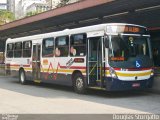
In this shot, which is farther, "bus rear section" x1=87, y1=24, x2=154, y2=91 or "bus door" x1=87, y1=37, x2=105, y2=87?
"bus door" x1=87, y1=37, x2=105, y2=87

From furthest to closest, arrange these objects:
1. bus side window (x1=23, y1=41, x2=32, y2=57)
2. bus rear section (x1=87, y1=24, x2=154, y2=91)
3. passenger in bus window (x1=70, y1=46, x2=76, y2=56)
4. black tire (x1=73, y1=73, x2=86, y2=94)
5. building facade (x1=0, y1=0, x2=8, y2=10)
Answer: building facade (x1=0, y1=0, x2=8, y2=10) < bus side window (x1=23, y1=41, x2=32, y2=57) < passenger in bus window (x1=70, y1=46, x2=76, y2=56) < black tire (x1=73, y1=73, x2=86, y2=94) < bus rear section (x1=87, y1=24, x2=154, y2=91)

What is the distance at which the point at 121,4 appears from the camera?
59.4ft

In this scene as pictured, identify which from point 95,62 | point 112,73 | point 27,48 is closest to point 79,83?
point 95,62

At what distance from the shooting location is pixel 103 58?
589 inches

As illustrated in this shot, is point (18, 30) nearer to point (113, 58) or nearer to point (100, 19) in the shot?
point (100, 19)

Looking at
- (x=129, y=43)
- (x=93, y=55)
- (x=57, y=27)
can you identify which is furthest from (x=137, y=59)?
(x=57, y=27)

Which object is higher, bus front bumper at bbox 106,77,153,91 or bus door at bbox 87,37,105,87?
bus door at bbox 87,37,105,87

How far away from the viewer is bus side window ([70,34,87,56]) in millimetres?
16359

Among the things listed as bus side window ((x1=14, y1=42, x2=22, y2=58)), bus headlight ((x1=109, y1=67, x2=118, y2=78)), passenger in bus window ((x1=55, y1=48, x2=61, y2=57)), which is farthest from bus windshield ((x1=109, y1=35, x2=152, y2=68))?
bus side window ((x1=14, y1=42, x2=22, y2=58))

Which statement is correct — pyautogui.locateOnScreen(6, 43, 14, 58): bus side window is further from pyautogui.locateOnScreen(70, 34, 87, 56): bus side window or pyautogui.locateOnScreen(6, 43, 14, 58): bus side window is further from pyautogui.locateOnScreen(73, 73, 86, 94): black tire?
pyautogui.locateOnScreen(73, 73, 86, 94): black tire

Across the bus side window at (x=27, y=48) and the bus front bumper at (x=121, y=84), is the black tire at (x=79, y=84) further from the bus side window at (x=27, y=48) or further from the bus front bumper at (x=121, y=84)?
the bus side window at (x=27, y=48)

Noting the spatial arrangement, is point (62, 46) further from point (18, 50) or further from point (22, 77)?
point (18, 50)

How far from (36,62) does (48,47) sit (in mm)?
1711

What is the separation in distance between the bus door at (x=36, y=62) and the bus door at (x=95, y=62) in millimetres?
5452
